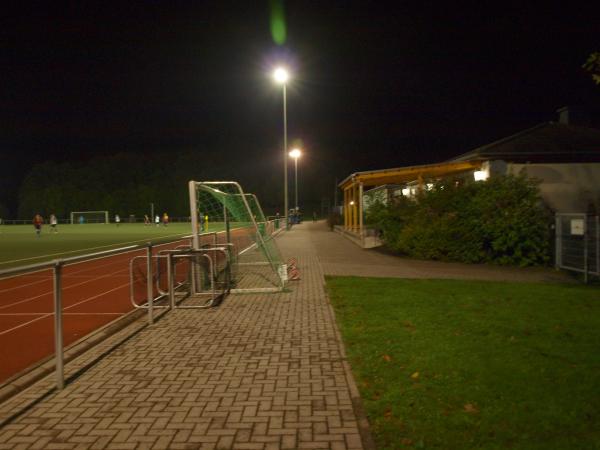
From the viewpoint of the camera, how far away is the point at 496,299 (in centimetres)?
898

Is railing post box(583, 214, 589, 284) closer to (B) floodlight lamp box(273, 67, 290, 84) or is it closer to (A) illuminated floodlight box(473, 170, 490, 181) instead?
(A) illuminated floodlight box(473, 170, 490, 181)

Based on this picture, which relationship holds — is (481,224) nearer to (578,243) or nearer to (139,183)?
(578,243)

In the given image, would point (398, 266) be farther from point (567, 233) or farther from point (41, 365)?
point (41, 365)

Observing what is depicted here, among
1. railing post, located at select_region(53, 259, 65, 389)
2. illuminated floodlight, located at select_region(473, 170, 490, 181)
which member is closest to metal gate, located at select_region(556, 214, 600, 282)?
illuminated floodlight, located at select_region(473, 170, 490, 181)

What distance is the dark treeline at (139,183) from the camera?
353ft

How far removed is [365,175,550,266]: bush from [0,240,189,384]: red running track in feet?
31.3

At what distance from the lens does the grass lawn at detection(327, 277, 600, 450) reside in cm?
365

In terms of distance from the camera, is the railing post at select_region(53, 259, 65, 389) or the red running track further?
the red running track

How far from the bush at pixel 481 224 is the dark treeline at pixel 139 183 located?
83376 millimetres

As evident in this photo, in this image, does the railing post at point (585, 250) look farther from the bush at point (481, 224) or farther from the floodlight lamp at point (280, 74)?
the floodlight lamp at point (280, 74)

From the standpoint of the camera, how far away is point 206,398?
4.41 m

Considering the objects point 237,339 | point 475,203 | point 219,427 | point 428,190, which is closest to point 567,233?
point 475,203

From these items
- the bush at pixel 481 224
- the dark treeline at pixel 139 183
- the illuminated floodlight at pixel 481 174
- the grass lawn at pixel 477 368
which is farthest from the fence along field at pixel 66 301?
the dark treeline at pixel 139 183

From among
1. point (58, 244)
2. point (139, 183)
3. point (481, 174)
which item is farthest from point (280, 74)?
point (139, 183)
